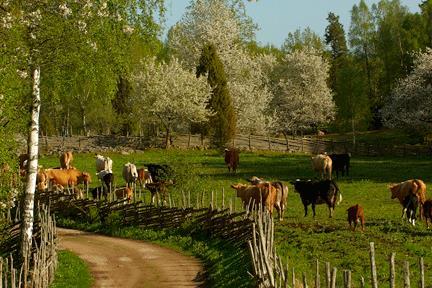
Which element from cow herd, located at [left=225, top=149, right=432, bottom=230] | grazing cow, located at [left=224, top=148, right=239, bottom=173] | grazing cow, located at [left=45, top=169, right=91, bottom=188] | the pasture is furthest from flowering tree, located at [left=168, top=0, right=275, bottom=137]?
cow herd, located at [left=225, top=149, right=432, bottom=230]

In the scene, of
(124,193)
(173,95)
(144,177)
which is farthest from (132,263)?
(173,95)

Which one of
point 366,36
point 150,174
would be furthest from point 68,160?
point 366,36

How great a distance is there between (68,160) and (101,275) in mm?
25644

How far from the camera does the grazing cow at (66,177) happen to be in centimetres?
3819

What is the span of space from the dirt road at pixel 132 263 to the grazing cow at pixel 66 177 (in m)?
10.3

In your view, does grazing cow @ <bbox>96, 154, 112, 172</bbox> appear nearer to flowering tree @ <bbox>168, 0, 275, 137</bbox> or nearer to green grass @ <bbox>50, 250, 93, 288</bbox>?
green grass @ <bbox>50, 250, 93, 288</bbox>

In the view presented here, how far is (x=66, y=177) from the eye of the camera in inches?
1524

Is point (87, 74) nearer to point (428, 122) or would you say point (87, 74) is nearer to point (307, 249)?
point (307, 249)

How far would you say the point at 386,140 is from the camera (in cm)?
7375

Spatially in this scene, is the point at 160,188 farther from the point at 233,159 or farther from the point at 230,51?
the point at 230,51

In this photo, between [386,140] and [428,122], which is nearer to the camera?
[428,122]

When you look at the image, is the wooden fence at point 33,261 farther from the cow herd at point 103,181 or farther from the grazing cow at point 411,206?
the grazing cow at point 411,206

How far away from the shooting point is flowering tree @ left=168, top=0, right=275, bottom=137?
70.5m

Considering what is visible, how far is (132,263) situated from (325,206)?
1324 cm
